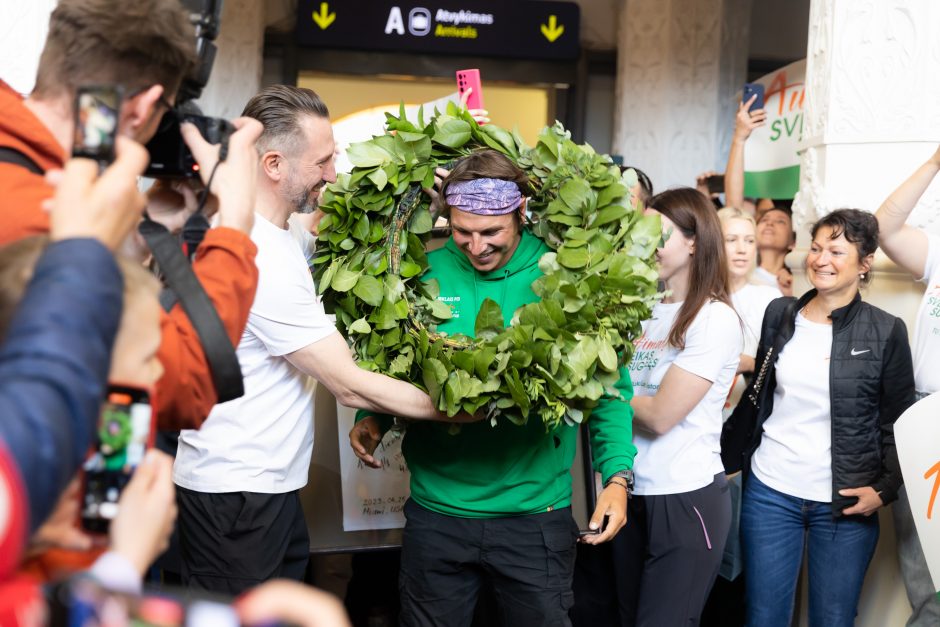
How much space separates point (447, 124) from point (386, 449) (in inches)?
44.2

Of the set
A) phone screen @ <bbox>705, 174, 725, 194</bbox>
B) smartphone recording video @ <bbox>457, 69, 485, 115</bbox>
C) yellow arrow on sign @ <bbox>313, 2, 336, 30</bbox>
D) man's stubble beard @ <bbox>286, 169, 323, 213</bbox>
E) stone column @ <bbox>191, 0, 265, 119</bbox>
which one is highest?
yellow arrow on sign @ <bbox>313, 2, 336, 30</bbox>

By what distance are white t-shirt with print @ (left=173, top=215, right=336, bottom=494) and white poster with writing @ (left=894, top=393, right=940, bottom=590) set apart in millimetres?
1808

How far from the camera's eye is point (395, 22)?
6344 mm

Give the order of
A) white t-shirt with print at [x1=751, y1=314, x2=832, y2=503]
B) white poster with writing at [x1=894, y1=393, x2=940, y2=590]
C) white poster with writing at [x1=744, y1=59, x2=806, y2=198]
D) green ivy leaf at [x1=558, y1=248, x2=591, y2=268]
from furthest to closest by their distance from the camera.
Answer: white poster with writing at [x1=744, y1=59, x2=806, y2=198] < white t-shirt with print at [x1=751, y1=314, x2=832, y2=503] < white poster with writing at [x1=894, y1=393, x2=940, y2=590] < green ivy leaf at [x1=558, y1=248, x2=591, y2=268]

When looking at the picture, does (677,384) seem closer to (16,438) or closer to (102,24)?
(102,24)

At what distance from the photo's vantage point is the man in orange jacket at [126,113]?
1269mm

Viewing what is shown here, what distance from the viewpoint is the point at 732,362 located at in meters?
3.00

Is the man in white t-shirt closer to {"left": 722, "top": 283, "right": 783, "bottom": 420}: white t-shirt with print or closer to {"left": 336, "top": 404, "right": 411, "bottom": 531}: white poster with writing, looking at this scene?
{"left": 336, "top": 404, "right": 411, "bottom": 531}: white poster with writing

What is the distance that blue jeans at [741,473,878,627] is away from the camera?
3.12m

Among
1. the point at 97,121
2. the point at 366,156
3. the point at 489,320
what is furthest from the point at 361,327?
the point at 97,121

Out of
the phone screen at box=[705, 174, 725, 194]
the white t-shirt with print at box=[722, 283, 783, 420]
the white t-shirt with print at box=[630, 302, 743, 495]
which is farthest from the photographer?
the phone screen at box=[705, 174, 725, 194]

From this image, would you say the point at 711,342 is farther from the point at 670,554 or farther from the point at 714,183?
the point at 714,183

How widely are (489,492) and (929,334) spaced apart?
1689 millimetres

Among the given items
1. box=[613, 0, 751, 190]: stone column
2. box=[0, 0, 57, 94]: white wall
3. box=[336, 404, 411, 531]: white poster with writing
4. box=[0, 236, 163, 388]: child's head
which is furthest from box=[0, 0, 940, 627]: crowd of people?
box=[613, 0, 751, 190]: stone column
